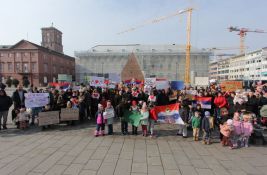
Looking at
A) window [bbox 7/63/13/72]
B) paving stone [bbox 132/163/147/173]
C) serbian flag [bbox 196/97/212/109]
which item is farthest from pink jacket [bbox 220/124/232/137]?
window [bbox 7/63/13/72]

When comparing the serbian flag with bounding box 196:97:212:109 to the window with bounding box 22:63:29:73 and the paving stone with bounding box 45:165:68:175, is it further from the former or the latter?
the window with bounding box 22:63:29:73

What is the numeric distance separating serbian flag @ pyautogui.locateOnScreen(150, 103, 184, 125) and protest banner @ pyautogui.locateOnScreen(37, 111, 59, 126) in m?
4.41

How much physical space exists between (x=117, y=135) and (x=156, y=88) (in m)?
5.75

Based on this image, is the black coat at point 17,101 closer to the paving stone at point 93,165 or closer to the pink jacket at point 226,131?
the paving stone at point 93,165

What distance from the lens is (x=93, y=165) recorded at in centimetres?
595

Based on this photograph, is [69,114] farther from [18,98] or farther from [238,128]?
[238,128]

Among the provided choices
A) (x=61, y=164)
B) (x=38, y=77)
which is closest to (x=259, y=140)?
(x=61, y=164)

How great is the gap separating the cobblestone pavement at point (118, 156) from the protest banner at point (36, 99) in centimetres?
143

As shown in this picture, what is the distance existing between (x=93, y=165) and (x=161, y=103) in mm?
5992

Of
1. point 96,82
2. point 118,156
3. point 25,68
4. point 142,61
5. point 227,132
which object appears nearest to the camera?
point 118,156

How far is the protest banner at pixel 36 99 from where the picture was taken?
9837 mm

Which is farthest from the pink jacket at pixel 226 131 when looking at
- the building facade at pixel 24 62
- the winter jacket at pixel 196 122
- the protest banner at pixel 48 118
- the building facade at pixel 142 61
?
the building facade at pixel 142 61

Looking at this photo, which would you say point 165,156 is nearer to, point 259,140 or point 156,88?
point 259,140

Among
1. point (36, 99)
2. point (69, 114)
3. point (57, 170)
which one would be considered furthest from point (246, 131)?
point (36, 99)
